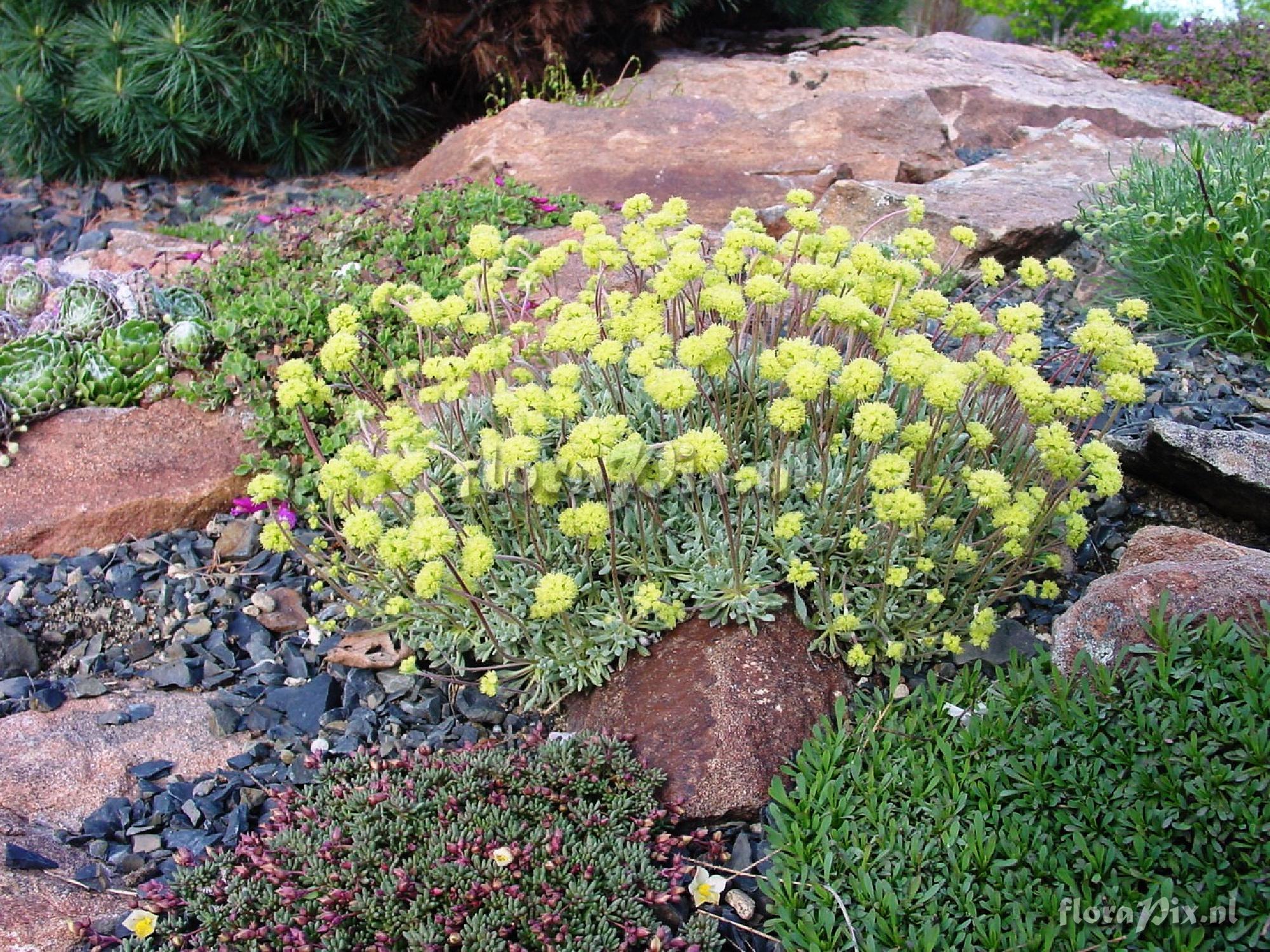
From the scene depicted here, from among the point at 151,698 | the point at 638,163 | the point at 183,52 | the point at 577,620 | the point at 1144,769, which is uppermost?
the point at 183,52

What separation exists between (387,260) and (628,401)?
8.54 feet

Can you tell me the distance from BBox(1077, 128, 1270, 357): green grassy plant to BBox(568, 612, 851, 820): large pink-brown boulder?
2.54m

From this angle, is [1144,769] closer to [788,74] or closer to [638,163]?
[638,163]

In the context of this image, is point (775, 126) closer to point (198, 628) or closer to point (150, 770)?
point (198, 628)

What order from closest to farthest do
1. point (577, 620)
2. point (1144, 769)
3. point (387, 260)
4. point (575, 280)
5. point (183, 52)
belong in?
point (1144, 769), point (577, 620), point (575, 280), point (387, 260), point (183, 52)

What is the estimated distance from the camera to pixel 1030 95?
889 centimetres

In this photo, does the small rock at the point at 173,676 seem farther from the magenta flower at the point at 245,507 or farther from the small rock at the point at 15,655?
the magenta flower at the point at 245,507

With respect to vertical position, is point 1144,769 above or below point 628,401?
below

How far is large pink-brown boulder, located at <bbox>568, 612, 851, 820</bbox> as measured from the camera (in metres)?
2.92

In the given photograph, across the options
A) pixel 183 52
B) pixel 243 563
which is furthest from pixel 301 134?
pixel 243 563

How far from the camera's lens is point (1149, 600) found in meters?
2.86

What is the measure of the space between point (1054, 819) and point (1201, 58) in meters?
12.0

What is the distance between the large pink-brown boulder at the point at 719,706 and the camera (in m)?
2.92

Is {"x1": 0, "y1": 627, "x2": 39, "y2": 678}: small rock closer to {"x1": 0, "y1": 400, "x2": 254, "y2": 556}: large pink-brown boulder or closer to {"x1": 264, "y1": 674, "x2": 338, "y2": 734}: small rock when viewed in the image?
{"x1": 0, "y1": 400, "x2": 254, "y2": 556}: large pink-brown boulder
